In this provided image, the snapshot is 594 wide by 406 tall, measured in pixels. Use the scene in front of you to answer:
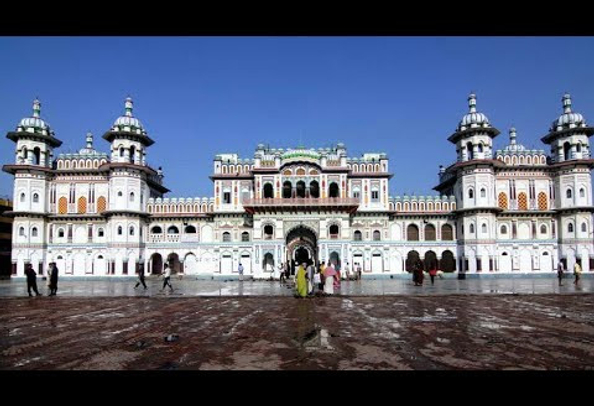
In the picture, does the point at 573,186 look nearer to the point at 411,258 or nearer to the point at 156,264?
the point at 411,258

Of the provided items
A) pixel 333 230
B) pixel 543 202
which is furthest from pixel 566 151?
pixel 333 230

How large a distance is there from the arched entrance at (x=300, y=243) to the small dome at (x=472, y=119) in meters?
17.6

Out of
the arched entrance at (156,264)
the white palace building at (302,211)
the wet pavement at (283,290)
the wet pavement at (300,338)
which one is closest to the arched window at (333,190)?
the white palace building at (302,211)

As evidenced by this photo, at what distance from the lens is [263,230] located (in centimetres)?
4312

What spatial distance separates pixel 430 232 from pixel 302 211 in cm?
1330

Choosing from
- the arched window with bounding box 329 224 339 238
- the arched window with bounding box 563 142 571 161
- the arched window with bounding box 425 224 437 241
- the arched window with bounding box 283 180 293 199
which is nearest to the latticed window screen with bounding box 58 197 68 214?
the arched window with bounding box 283 180 293 199

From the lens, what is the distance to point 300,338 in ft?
27.7

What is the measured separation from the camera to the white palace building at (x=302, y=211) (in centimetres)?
4275

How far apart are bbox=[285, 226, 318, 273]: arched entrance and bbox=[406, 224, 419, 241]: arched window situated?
31.1 feet

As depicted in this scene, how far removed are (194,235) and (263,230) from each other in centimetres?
767

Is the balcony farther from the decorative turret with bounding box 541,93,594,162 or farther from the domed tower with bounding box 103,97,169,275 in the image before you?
the decorative turret with bounding box 541,93,594,162

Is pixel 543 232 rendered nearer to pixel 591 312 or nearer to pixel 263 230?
pixel 263 230

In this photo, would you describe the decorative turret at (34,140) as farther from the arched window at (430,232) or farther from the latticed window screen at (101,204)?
the arched window at (430,232)
